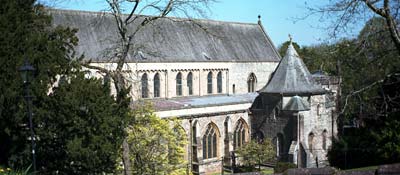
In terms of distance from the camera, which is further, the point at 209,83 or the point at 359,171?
the point at 209,83

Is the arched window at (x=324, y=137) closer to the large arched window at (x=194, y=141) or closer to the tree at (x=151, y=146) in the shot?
the large arched window at (x=194, y=141)

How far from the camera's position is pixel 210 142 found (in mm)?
30000

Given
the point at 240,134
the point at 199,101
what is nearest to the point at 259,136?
the point at 240,134

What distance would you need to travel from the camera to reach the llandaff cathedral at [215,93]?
92.8 ft

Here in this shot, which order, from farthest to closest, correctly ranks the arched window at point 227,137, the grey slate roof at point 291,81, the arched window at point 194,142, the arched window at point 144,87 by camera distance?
the arched window at point 227,137 → the grey slate roof at point 291,81 → the arched window at point 144,87 → the arched window at point 194,142

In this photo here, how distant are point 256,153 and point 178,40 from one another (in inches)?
406

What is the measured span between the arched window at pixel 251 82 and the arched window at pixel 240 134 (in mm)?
4971

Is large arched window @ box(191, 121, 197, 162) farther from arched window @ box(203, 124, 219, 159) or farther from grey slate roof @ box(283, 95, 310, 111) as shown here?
grey slate roof @ box(283, 95, 310, 111)

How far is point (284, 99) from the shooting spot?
30312 mm

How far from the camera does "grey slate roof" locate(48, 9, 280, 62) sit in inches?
1096

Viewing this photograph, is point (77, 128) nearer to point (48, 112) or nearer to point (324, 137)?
point (48, 112)

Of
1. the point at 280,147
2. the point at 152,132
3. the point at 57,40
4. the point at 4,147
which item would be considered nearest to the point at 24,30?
the point at 57,40

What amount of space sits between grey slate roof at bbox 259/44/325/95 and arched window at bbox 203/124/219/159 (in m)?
4.66

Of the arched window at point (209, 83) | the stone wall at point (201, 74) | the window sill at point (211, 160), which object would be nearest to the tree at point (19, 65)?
the stone wall at point (201, 74)
